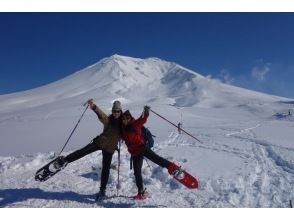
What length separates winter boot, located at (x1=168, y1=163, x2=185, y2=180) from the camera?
780cm

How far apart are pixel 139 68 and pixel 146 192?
150155 millimetres

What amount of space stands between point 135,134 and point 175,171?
1.22 metres

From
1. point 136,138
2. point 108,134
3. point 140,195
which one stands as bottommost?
point 140,195

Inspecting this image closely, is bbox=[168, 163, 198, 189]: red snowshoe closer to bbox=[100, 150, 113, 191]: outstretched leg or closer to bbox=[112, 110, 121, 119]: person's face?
bbox=[100, 150, 113, 191]: outstretched leg

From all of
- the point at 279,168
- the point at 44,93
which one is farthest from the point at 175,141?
the point at 44,93

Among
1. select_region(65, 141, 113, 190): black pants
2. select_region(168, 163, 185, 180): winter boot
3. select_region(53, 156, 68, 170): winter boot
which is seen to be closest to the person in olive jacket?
A: select_region(65, 141, 113, 190): black pants

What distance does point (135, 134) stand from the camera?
7.50m

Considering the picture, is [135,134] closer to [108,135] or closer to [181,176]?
[108,135]

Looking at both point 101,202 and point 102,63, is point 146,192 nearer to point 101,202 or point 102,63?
Answer: point 101,202

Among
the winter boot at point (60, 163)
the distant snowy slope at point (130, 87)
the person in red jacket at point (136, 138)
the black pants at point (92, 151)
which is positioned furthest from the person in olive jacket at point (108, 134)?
the distant snowy slope at point (130, 87)

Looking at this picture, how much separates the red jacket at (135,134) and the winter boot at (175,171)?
78cm

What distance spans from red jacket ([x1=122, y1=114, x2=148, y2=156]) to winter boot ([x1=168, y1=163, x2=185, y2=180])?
30.6 inches

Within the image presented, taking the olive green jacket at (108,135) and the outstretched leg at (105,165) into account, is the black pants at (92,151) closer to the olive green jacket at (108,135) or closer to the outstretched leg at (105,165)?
the outstretched leg at (105,165)

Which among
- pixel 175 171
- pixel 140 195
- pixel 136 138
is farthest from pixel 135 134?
pixel 140 195
